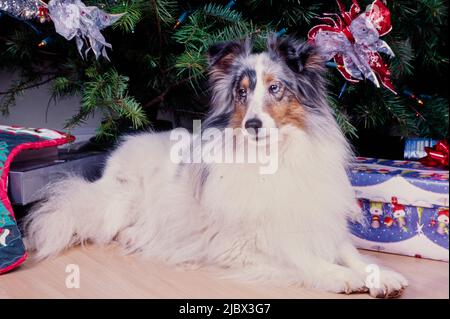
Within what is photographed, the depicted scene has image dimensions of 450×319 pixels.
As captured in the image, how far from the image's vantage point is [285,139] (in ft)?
4.81

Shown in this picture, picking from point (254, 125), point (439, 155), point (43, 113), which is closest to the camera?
point (254, 125)

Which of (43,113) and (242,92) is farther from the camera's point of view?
(43,113)

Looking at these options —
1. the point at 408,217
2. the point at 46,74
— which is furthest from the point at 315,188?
the point at 46,74

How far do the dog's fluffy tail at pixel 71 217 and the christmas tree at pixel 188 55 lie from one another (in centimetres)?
30

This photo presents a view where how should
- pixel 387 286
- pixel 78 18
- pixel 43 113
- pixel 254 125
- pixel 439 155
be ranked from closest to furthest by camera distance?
pixel 387 286, pixel 254 125, pixel 78 18, pixel 439 155, pixel 43 113

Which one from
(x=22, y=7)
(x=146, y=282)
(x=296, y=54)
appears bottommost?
(x=146, y=282)

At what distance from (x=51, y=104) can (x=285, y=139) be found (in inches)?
75.4

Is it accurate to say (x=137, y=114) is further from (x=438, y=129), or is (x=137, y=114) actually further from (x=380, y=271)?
(x=438, y=129)

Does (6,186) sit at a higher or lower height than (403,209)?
higher

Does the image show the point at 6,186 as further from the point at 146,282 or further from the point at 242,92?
the point at 242,92

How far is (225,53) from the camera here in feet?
5.09

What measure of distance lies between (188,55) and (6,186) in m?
0.84

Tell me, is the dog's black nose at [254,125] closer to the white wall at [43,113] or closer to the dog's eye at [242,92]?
the dog's eye at [242,92]

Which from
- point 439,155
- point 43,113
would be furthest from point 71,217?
point 439,155
